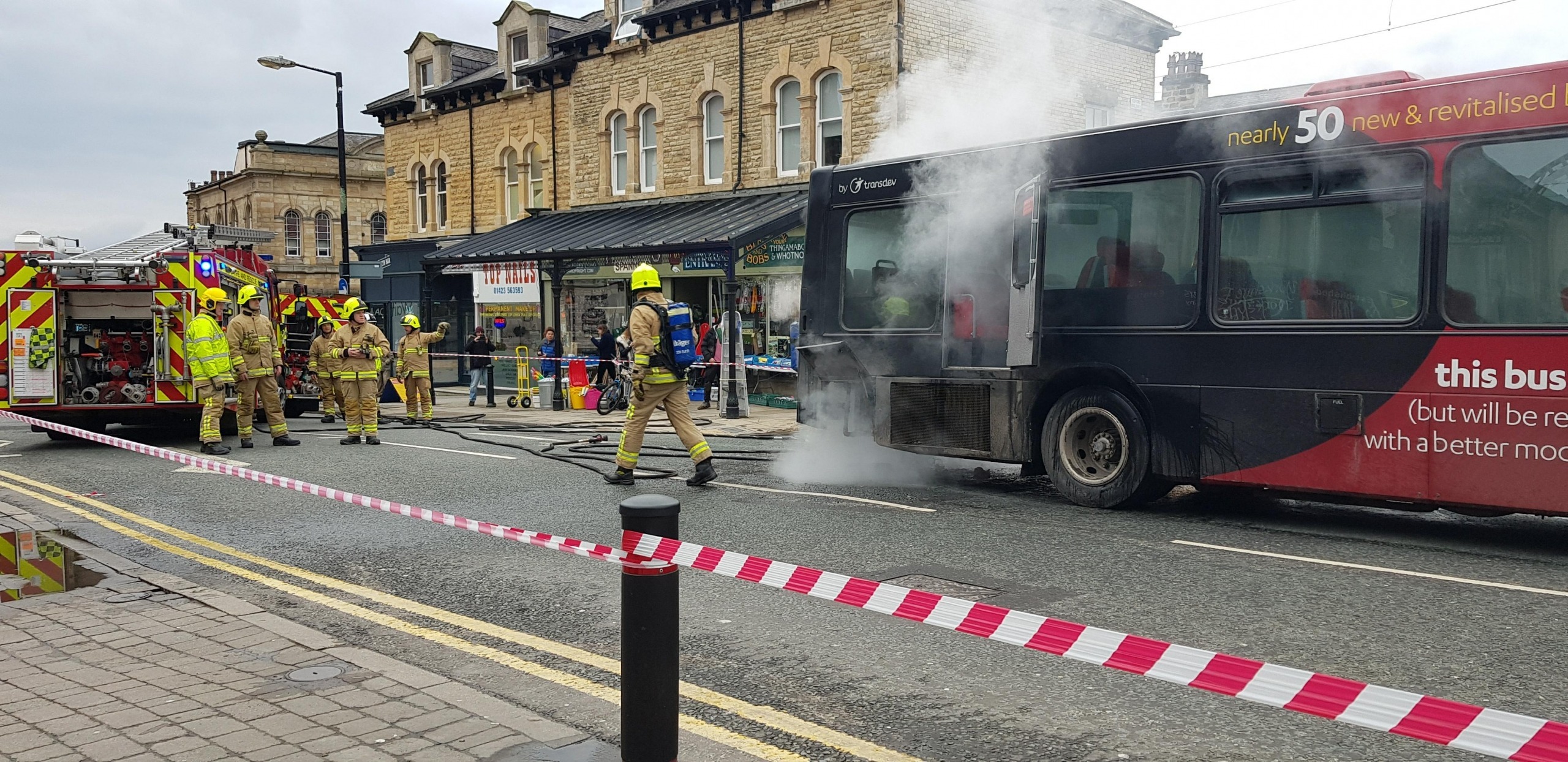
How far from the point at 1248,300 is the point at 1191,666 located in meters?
5.89

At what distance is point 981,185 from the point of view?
31.4 feet

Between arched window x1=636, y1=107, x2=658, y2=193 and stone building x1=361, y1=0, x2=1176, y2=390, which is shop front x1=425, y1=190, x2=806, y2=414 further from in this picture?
arched window x1=636, y1=107, x2=658, y2=193

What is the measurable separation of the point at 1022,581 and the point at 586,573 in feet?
7.91

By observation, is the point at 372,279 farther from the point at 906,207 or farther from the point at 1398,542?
the point at 1398,542

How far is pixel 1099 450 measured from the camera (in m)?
8.85

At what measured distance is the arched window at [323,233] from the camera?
198 feet

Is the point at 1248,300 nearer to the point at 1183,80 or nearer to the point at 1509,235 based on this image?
the point at 1509,235

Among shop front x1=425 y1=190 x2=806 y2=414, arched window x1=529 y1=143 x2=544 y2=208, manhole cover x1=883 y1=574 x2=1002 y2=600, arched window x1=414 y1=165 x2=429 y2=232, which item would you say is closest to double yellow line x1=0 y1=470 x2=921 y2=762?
manhole cover x1=883 y1=574 x2=1002 y2=600

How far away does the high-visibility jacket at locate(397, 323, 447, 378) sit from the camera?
59.0 feet

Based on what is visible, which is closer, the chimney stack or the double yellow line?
the double yellow line

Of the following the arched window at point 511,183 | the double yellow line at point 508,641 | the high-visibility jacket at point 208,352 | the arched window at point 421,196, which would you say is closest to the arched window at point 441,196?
the arched window at point 421,196

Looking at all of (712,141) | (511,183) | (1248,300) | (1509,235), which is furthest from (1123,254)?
(511,183)

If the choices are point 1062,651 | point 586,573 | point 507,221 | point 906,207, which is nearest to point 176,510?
point 586,573

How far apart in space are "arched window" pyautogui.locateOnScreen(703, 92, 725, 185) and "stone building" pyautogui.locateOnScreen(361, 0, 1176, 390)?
4cm
